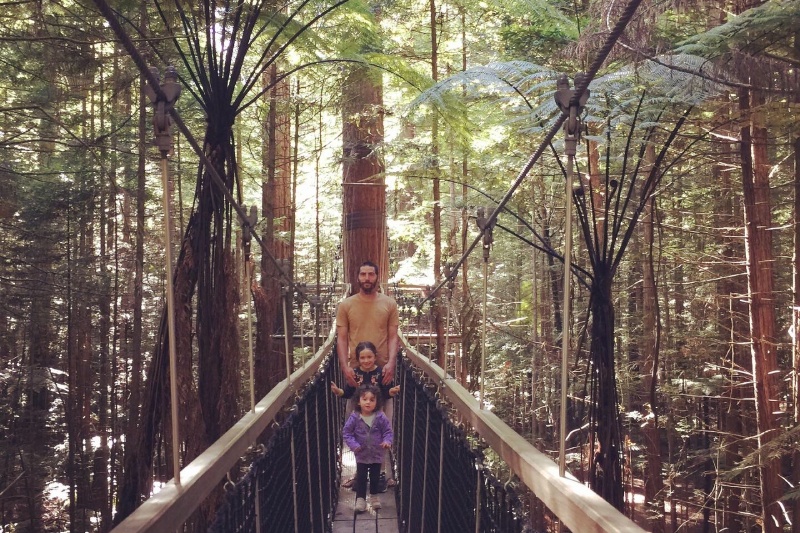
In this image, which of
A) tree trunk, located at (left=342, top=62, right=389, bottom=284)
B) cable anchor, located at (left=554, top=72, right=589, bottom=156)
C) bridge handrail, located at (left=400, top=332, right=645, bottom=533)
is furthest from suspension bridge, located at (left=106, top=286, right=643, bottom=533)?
tree trunk, located at (left=342, top=62, right=389, bottom=284)

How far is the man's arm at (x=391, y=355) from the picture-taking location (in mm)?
3854

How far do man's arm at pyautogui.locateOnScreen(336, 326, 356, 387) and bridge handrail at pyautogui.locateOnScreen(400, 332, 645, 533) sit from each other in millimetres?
1624

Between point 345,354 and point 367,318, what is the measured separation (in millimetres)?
230

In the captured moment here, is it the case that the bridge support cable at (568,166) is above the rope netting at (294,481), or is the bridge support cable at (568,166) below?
above

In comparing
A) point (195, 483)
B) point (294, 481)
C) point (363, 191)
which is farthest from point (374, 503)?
point (363, 191)

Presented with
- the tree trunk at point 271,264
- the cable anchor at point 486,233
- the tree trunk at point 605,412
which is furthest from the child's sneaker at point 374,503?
the tree trunk at point 271,264

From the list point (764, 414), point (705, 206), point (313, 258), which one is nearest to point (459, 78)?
point (764, 414)

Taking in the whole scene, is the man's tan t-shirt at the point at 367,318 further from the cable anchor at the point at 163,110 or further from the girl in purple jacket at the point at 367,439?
the cable anchor at the point at 163,110

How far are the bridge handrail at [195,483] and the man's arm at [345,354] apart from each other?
4.74ft

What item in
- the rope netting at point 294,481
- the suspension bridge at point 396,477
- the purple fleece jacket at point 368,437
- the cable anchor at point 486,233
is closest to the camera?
the suspension bridge at point 396,477

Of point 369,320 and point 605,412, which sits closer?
point 605,412

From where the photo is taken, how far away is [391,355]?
3912 millimetres

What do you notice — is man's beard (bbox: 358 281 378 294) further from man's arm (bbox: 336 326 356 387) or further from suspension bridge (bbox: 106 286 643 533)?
suspension bridge (bbox: 106 286 643 533)

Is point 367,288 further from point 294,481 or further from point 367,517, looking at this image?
point 294,481
